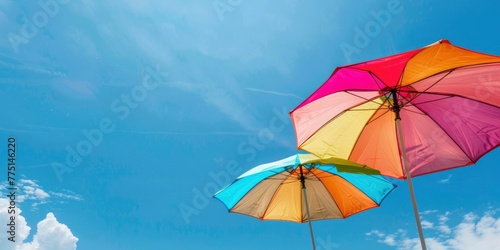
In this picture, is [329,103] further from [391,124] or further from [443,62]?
[443,62]

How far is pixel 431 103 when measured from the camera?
18.1 ft

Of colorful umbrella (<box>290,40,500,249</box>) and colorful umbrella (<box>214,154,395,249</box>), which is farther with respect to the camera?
colorful umbrella (<box>214,154,395,249</box>)

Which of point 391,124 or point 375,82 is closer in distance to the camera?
point 375,82

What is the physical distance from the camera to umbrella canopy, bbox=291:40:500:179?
182 inches

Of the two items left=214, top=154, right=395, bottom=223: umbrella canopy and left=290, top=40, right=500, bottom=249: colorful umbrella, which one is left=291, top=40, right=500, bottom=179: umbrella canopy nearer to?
left=290, top=40, right=500, bottom=249: colorful umbrella

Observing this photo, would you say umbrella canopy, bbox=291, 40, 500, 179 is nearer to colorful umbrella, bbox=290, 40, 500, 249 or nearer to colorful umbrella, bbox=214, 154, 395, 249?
colorful umbrella, bbox=290, 40, 500, 249

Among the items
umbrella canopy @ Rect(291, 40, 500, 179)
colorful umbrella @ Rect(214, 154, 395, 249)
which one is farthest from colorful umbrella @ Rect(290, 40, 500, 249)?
colorful umbrella @ Rect(214, 154, 395, 249)

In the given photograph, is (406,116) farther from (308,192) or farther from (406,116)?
(308,192)

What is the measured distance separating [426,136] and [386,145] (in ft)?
2.00

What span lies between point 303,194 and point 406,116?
2.29 metres

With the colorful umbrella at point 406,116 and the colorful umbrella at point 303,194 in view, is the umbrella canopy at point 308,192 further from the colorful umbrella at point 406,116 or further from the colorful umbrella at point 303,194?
the colorful umbrella at point 406,116

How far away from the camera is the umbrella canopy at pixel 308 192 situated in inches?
276

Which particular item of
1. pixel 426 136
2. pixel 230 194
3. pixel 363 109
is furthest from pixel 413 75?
pixel 230 194

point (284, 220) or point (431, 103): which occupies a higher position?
point (431, 103)
